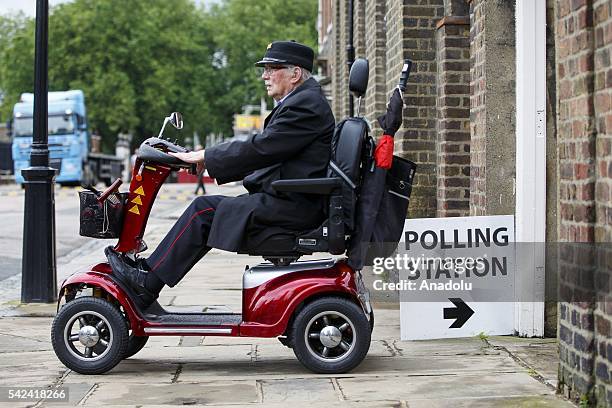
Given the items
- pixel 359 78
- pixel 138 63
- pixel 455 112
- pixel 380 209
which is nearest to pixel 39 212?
pixel 455 112

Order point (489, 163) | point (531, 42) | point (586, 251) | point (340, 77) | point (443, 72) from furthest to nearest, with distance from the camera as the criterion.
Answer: point (340, 77), point (443, 72), point (489, 163), point (531, 42), point (586, 251)

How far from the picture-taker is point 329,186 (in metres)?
6.27

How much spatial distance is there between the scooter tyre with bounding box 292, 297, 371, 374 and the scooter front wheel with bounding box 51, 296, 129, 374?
0.96m

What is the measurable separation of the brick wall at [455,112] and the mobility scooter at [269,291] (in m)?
3.28

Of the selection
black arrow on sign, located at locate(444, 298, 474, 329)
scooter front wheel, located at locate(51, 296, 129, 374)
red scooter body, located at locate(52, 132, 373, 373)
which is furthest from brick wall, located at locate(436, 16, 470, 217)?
scooter front wheel, located at locate(51, 296, 129, 374)

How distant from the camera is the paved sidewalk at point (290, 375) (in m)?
5.77

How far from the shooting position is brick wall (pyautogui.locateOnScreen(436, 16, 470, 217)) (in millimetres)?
9695

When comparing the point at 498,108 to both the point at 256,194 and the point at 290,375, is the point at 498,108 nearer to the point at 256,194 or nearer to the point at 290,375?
the point at 256,194

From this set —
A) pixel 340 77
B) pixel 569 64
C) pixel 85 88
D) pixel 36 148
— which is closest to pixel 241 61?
pixel 85 88

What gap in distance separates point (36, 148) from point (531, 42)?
14.8 ft

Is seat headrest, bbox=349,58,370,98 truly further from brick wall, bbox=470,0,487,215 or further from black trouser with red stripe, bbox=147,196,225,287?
brick wall, bbox=470,0,487,215

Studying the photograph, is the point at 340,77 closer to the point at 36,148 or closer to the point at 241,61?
the point at 36,148

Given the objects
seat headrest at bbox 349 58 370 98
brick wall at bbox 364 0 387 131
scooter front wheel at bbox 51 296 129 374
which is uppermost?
brick wall at bbox 364 0 387 131

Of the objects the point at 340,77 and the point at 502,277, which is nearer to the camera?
the point at 502,277
